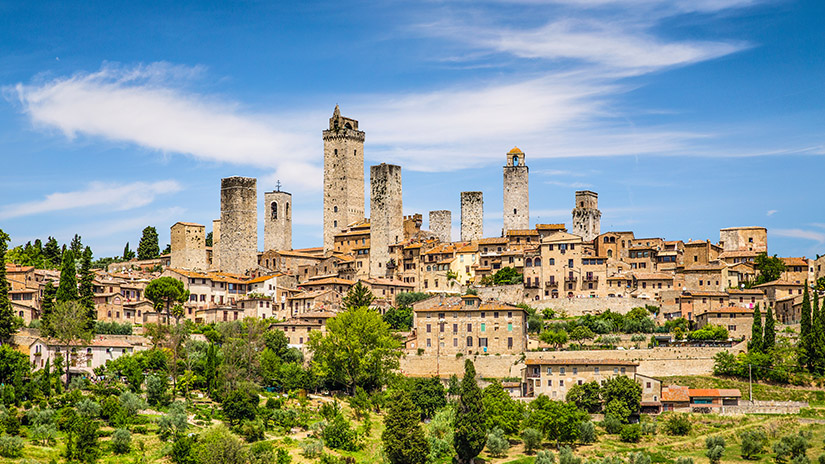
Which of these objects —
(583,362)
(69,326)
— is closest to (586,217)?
(583,362)

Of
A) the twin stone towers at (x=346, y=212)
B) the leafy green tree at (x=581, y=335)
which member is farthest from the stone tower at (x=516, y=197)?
the leafy green tree at (x=581, y=335)

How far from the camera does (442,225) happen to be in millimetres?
109062

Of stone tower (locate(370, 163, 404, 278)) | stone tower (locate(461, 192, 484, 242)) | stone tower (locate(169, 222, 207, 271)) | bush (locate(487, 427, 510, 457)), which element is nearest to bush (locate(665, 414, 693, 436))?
bush (locate(487, 427, 510, 457))

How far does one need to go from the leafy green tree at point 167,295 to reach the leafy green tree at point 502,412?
2657 cm

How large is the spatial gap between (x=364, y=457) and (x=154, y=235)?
63153mm

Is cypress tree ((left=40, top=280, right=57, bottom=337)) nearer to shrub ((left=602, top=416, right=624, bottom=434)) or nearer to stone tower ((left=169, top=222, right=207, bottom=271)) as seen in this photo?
stone tower ((left=169, top=222, right=207, bottom=271))

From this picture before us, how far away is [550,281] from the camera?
90812mm

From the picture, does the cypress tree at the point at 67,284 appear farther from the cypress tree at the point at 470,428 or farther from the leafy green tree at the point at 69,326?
the cypress tree at the point at 470,428

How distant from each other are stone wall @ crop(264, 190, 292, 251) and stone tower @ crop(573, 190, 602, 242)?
2857 centimetres

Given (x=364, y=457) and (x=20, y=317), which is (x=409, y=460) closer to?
(x=364, y=457)

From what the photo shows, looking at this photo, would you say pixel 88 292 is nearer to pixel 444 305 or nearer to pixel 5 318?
pixel 5 318

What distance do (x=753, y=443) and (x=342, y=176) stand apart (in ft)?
189

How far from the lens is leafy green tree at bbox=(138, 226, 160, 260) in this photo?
117 metres

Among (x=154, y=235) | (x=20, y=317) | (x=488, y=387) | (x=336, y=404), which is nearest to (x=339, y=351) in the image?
(x=336, y=404)
